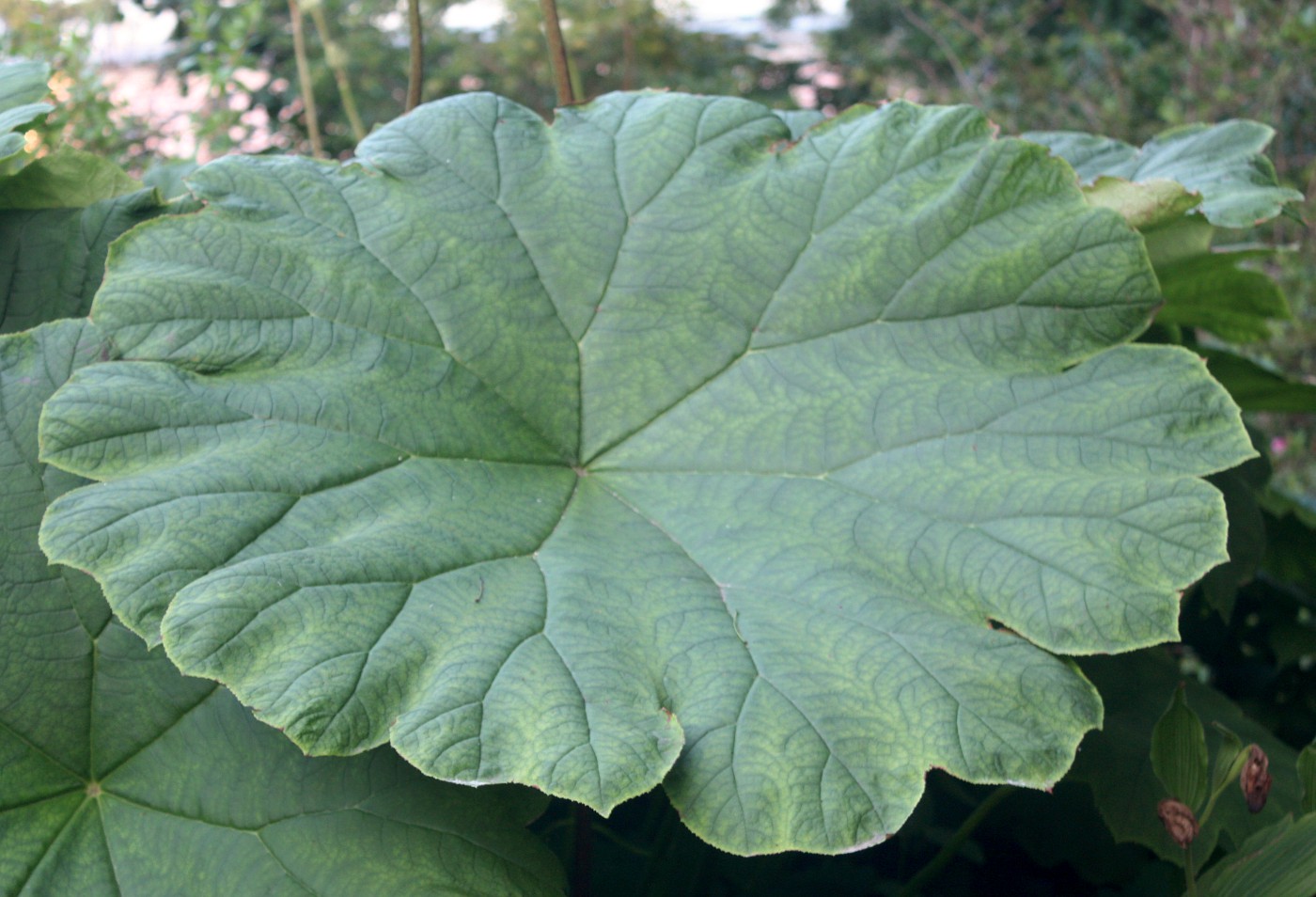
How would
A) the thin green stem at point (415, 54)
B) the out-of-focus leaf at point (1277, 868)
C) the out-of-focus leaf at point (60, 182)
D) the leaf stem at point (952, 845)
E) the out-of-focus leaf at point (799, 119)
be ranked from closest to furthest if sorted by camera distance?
the out-of-focus leaf at point (1277, 868)
the leaf stem at point (952, 845)
the out-of-focus leaf at point (60, 182)
the out-of-focus leaf at point (799, 119)
the thin green stem at point (415, 54)

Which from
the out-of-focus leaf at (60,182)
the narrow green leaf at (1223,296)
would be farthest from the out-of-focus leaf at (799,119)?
the out-of-focus leaf at (60,182)

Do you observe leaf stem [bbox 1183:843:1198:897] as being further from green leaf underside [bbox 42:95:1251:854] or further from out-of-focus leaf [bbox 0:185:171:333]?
out-of-focus leaf [bbox 0:185:171:333]

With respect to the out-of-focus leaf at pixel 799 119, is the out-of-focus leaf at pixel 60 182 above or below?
above

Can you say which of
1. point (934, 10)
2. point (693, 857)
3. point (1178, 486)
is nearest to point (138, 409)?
point (693, 857)

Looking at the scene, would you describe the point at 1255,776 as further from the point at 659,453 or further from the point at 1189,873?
the point at 659,453

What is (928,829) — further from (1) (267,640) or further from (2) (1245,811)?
(1) (267,640)

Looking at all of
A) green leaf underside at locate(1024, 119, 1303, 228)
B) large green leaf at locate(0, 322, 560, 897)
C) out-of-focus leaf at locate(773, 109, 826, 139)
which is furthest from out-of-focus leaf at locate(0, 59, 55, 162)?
green leaf underside at locate(1024, 119, 1303, 228)

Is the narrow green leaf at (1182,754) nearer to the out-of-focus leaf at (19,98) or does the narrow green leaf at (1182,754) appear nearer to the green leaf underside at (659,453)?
the green leaf underside at (659,453)
